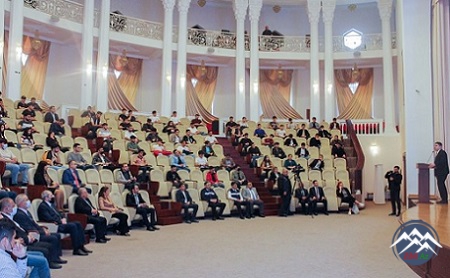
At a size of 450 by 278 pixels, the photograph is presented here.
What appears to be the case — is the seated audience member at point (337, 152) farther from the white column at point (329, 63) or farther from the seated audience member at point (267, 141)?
the white column at point (329, 63)

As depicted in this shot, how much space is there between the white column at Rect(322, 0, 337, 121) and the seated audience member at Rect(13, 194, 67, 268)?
45.9 ft

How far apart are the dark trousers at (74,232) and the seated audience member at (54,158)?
2.71 metres

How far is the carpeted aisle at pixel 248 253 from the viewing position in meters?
5.82

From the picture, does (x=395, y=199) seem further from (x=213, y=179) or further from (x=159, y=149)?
(x=159, y=149)

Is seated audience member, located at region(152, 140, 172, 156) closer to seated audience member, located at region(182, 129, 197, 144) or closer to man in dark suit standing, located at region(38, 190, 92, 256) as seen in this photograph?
seated audience member, located at region(182, 129, 197, 144)

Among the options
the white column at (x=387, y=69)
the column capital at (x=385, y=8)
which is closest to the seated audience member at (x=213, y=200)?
the white column at (x=387, y=69)

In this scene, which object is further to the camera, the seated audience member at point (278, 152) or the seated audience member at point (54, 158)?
the seated audience member at point (278, 152)

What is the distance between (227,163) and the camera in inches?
533

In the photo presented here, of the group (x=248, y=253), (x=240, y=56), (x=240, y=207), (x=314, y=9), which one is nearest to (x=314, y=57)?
(x=314, y=9)

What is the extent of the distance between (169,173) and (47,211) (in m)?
4.71

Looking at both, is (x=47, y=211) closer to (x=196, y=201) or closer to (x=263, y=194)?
(x=196, y=201)

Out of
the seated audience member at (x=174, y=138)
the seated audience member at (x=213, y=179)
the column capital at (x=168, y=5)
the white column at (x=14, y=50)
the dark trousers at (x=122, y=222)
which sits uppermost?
the column capital at (x=168, y=5)

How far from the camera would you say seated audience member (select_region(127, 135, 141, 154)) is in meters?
12.6

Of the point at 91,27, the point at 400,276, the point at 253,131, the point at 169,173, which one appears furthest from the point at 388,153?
the point at 400,276
